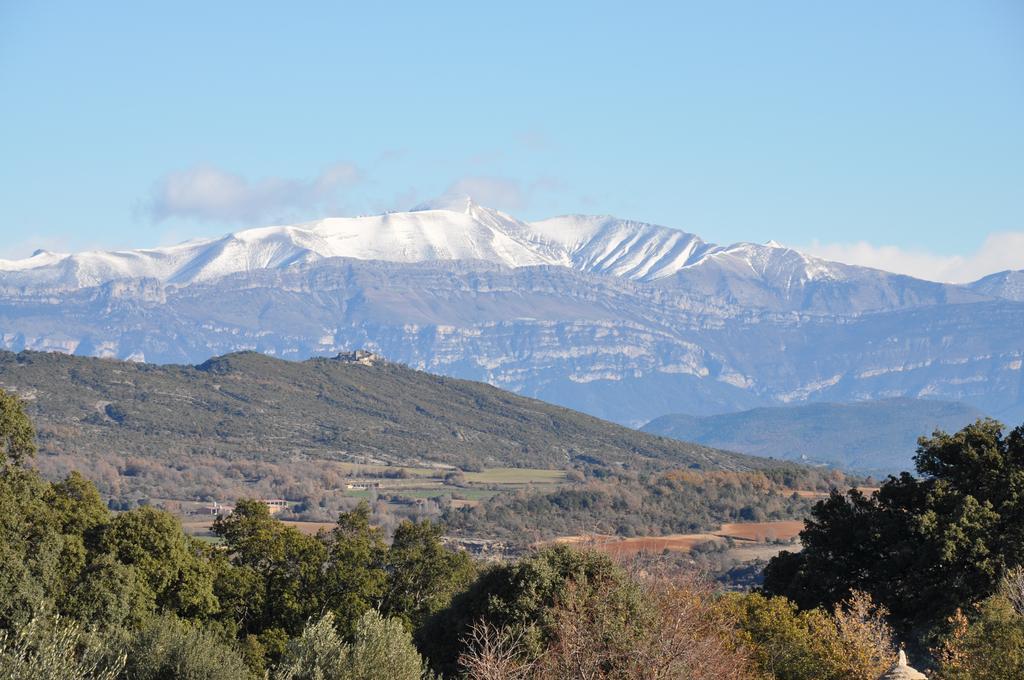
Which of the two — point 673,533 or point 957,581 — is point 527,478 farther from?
point 957,581

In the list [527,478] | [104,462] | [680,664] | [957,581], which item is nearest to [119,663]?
[680,664]

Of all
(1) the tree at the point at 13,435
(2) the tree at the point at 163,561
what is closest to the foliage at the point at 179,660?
(2) the tree at the point at 163,561

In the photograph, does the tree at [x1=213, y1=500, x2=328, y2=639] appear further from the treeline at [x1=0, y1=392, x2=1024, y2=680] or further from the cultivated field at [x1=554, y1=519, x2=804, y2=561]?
the cultivated field at [x1=554, y1=519, x2=804, y2=561]

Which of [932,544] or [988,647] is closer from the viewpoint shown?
[988,647]

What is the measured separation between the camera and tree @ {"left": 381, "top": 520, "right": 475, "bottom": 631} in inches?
2040

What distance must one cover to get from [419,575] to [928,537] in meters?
18.3

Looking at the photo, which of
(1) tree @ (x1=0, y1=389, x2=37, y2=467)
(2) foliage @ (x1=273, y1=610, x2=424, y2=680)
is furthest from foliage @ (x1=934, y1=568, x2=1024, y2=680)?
(1) tree @ (x1=0, y1=389, x2=37, y2=467)

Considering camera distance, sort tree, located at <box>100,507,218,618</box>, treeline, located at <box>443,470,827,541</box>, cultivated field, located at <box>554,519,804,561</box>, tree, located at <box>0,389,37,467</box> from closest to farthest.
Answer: tree, located at <box>100,507,218,618</box>
tree, located at <box>0,389,37,467</box>
cultivated field, located at <box>554,519,804,561</box>
treeline, located at <box>443,470,827,541</box>

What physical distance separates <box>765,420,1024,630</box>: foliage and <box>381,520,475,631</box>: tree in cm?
1241

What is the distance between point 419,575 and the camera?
53.6 meters

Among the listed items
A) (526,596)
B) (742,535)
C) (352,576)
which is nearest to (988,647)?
(526,596)

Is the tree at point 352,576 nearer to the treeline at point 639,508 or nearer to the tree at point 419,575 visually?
the tree at point 419,575

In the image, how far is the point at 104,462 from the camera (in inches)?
5915

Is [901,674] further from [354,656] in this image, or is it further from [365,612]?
[365,612]
